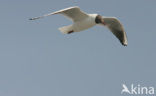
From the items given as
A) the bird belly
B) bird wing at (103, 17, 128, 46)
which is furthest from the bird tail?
bird wing at (103, 17, 128, 46)

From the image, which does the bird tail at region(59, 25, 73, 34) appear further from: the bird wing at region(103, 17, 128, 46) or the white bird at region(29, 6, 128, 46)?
the bird wing at region(103, 17, 128, 46)

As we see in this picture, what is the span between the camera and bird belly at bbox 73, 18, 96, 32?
991 cm

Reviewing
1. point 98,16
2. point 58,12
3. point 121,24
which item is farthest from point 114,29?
point 58,12

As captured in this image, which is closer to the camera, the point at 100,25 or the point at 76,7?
the point at 76,7

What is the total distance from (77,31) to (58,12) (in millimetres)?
670

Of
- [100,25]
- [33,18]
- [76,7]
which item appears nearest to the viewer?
[33,18]

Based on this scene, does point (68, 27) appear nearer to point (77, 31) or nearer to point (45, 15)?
point (77, 31)

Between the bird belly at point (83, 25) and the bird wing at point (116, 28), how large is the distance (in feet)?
3.19

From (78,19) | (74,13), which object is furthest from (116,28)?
(74,13)

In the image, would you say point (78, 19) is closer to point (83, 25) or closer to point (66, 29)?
point (83, 25)

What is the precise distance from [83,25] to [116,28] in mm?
1471

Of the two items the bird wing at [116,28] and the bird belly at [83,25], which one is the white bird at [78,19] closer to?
the bird belly at [83,25]

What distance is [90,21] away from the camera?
995 centimetres

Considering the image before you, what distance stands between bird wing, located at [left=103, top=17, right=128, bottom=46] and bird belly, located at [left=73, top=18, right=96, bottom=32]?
3.19ft
